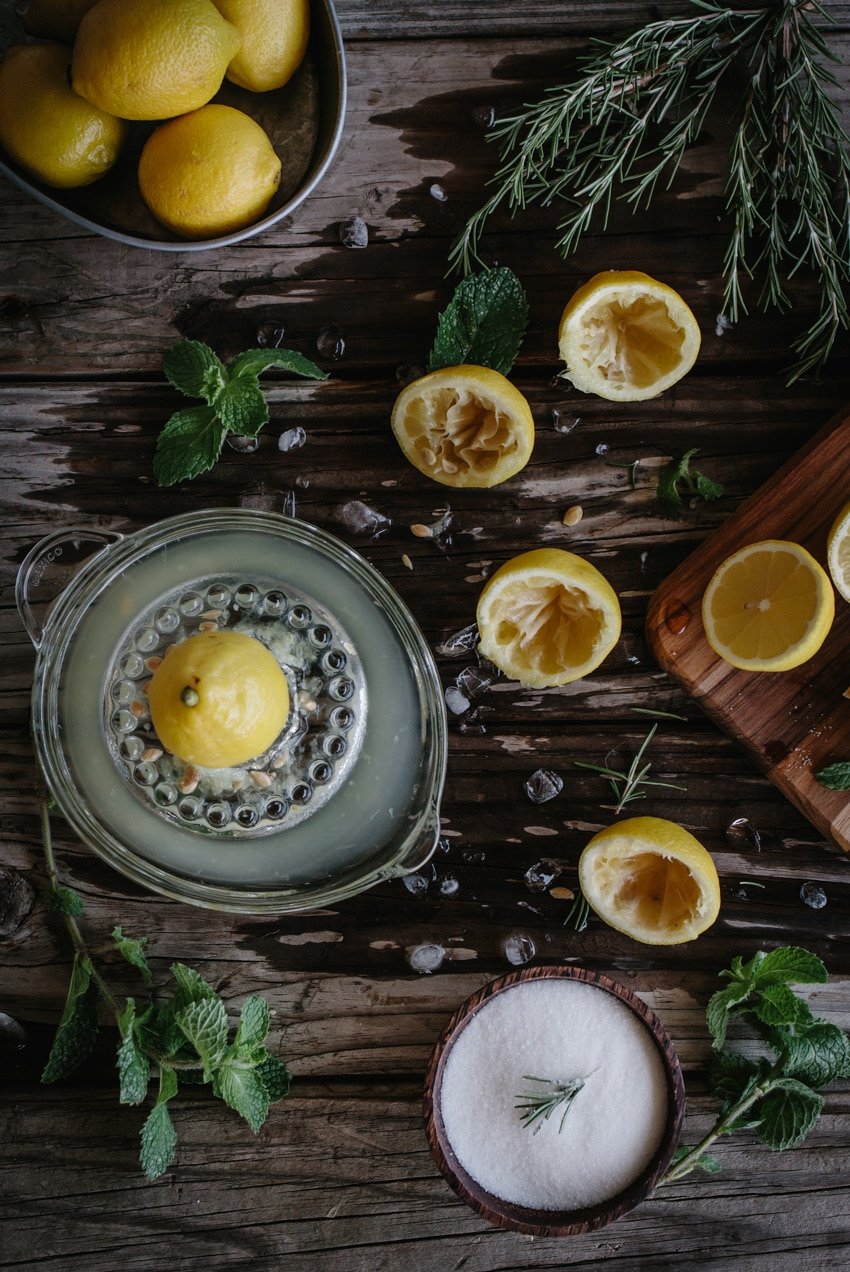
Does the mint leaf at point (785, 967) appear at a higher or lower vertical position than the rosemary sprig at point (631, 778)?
lower

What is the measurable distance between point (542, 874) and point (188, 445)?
2.55 ft

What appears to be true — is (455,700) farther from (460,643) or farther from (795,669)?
(795,669)

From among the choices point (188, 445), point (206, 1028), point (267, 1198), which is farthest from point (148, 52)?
point (267, 1198)

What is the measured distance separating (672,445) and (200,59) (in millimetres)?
787

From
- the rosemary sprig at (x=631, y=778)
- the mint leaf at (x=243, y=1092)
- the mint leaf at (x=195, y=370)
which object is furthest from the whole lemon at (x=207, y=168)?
the mint leaf at (x=243, y=1092)

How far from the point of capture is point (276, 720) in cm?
115

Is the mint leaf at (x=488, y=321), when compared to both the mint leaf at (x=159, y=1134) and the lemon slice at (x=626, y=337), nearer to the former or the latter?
the lemon slice at (x=626, y=337)

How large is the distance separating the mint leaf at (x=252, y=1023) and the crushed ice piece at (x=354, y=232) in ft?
3.48

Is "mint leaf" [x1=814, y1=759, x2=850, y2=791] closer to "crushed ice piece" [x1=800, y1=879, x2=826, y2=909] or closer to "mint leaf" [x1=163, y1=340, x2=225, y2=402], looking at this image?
"crushed ice piece" [x1=800, y1=879, x2=826, y2=909]

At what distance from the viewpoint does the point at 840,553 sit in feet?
4.19

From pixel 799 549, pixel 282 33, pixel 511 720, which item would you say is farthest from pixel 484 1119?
→ pixel 282 33

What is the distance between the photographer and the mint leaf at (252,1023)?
128 cm

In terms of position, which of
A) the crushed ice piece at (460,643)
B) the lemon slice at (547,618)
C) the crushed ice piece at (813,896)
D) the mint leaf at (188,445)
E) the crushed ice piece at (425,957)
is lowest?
the crushed ice piece at (425,957)

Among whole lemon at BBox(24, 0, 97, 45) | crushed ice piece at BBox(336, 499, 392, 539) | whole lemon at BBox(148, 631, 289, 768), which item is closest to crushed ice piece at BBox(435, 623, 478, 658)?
crushed ice piece at BBox(336, 499, 392, 539)
